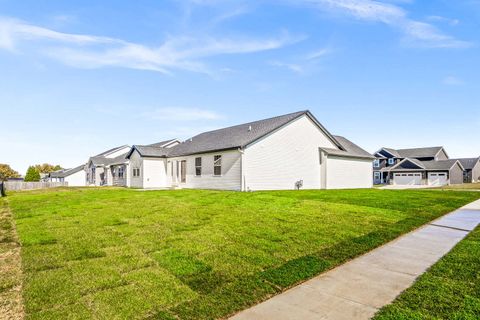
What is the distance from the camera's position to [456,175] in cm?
4722

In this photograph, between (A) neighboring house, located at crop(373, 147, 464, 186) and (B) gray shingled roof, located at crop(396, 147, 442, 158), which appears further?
(B) gray shingled roof, located at crop(396, 147, 442, 158)

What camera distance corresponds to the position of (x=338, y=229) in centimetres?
732

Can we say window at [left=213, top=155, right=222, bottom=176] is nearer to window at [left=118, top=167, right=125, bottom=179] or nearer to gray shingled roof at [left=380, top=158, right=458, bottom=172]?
window at [left=118, top=167, right=125, bottom=179]

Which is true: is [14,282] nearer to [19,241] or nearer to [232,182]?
[19,241]

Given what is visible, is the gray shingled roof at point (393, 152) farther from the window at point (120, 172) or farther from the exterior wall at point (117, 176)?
the window at point (120, 172)

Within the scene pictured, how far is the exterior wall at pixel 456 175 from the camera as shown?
45.4m

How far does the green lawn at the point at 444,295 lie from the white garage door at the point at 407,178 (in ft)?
161

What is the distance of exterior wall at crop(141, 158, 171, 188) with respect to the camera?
2669 cm

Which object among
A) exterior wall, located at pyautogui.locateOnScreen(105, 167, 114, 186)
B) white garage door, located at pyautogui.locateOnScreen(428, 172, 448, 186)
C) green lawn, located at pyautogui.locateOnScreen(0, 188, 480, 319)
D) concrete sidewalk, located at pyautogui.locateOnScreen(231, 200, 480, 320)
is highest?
exterior wall, located at pyautogui.locateOnScreen(105, 167, 114, 186)

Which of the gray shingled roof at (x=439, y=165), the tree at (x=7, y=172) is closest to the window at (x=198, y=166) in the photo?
the gray shingled roof at (x=439, y=165)

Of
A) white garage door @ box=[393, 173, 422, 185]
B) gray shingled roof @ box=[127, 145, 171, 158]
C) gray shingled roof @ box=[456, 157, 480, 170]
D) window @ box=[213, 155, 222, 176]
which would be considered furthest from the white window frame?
gray shingled roof @ box=[456, 157, 480, 170]

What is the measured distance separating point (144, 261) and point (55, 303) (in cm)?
164

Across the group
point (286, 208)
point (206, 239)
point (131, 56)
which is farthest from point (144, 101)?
point (206, 239)

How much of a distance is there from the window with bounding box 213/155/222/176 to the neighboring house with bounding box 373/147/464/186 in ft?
130
